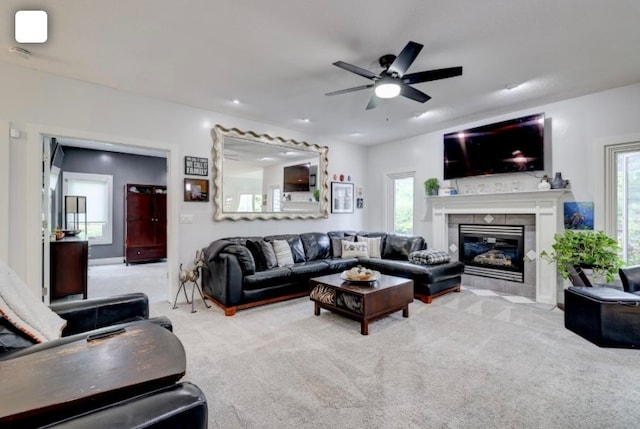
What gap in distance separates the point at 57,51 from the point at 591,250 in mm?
5987

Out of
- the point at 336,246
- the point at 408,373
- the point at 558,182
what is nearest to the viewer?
the point at 408,373

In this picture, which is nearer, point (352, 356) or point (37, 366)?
point (37, 366)

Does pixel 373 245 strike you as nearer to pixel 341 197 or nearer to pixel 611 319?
pixel 341 197

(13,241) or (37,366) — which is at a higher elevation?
(13,241)

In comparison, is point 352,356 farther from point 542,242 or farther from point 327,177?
point 327,177

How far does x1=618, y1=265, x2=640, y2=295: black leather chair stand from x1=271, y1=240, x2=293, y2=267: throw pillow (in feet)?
12.8

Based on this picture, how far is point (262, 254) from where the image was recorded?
427 cm

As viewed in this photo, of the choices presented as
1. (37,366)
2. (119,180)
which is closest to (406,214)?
(37,366)

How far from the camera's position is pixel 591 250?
344 cm

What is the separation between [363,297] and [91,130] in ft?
12.0

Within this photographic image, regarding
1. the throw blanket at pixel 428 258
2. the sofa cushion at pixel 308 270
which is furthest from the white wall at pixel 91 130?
the throw blanket at pixel 428 258

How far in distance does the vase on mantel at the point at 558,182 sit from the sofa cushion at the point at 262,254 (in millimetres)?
4005

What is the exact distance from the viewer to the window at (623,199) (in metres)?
3.64

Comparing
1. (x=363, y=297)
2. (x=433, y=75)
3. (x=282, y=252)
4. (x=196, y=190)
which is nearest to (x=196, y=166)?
(x=196, y=190)
